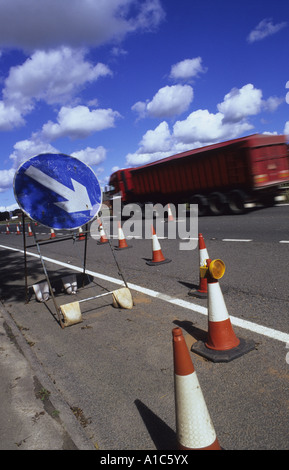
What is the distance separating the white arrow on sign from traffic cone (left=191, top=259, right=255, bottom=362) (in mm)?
2754

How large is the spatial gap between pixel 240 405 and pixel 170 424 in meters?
0.56

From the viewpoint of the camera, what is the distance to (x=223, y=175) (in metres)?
15.7

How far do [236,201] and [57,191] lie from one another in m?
11.6

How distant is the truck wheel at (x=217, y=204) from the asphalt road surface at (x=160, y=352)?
802cm

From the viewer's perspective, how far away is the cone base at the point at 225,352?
332cm

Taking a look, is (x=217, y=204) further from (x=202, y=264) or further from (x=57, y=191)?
(x=57, y=191)

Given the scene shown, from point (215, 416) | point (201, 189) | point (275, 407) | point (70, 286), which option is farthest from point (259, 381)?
point (201, 189)

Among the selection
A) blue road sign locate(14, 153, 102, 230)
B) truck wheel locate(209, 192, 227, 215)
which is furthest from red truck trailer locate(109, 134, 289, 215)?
blue road sign locate(14, 153, 102, 230)

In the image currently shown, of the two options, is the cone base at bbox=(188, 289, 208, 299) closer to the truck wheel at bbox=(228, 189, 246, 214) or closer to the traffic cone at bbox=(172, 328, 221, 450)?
the traffic cone at bbox=(172, 328, 221, 450)

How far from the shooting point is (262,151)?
14.2m

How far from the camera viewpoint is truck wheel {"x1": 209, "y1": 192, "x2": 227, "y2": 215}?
16022mm

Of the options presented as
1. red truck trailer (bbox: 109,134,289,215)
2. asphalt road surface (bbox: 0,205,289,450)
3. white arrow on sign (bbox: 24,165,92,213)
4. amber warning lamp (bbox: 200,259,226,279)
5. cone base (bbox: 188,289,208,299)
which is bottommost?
asphalt road surface (bbox: 0,205,289,450)

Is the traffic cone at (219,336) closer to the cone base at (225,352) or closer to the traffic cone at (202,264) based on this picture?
the cone base at (225,352)

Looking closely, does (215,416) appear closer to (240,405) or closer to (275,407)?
(240,405)
